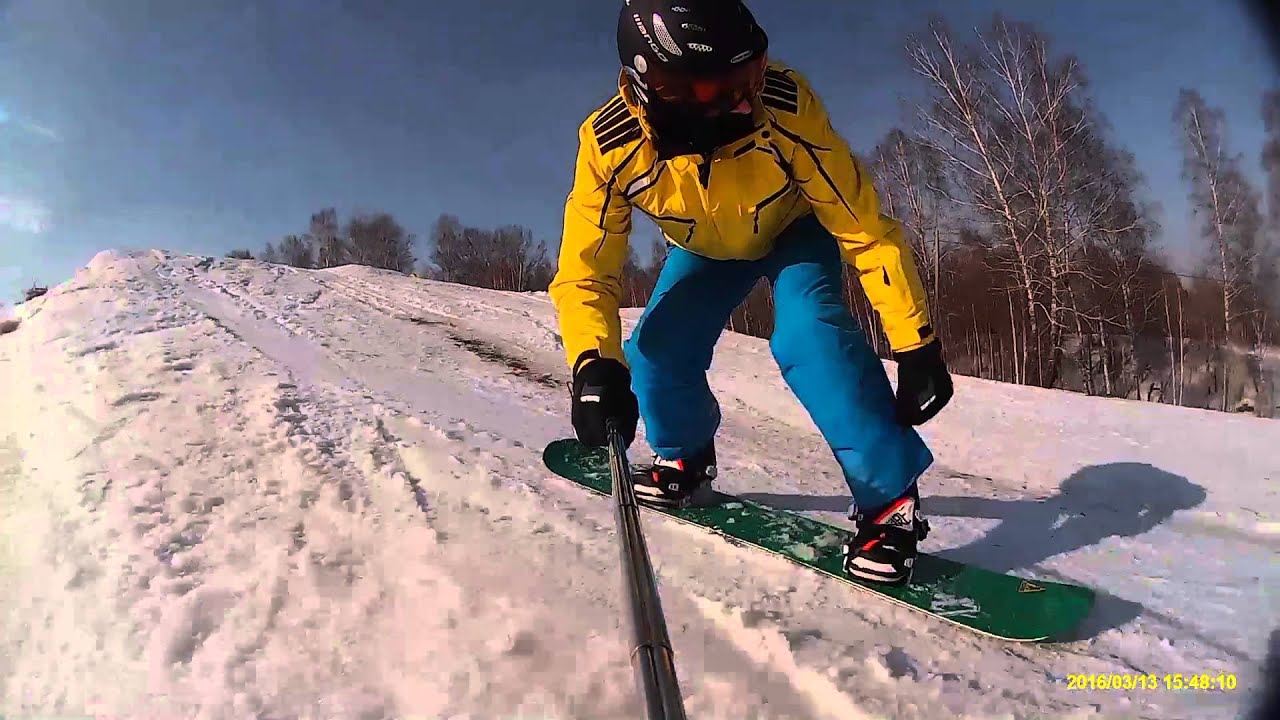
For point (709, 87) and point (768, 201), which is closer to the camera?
point (709, 87)

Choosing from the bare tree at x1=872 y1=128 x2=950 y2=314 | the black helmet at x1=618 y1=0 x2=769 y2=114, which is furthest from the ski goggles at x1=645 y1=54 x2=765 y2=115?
the bare tree at x1=872 y1=128 x2=950 y2=314

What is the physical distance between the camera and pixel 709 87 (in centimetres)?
186

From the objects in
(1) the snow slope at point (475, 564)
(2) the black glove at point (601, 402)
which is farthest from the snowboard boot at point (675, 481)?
(2) the black glove at point (601, 402)

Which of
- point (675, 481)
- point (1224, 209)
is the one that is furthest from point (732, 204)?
point (1224, 209)

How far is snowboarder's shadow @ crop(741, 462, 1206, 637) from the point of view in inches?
88.4

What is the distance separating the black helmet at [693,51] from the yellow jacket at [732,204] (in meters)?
0.13

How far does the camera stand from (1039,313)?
15.0 metres

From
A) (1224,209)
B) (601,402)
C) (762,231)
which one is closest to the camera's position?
(601,402)

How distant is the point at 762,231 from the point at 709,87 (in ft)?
1.76

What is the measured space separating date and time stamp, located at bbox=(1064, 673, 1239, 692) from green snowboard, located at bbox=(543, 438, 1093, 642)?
16cm

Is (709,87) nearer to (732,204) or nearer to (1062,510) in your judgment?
(732,204)

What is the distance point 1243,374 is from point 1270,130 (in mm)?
8362

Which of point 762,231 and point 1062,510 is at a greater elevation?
point 762,231

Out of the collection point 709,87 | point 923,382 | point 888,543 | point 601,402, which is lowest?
point 888,543
